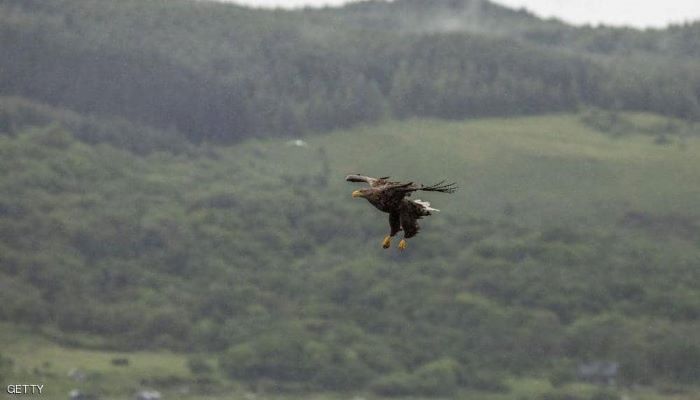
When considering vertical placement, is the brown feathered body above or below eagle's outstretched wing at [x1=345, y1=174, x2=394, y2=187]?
below

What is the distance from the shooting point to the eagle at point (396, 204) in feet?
114

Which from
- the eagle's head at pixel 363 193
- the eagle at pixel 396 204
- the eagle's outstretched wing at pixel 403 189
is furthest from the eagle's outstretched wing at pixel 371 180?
the eagle's outstretched wing at pixel 403 189

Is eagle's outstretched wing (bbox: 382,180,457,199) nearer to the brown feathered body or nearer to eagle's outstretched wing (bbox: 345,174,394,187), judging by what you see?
the brown feathered body

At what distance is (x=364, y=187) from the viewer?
3584 cm

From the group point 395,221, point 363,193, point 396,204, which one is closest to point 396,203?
point 396,204

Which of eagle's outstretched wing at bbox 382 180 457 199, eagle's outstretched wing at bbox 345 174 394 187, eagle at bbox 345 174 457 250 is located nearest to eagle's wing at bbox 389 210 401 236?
eagle at bbox 345 174 457 250

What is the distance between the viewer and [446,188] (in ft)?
114

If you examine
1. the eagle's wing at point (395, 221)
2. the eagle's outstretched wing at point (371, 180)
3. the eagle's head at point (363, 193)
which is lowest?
the eagle's wing at point (395, 221)

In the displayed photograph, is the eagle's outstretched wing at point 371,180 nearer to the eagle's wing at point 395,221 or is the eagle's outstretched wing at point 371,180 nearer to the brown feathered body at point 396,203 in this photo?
the brown feathered body at point 396,203

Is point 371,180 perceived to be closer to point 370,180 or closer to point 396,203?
point 370,180

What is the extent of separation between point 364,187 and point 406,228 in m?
1.31

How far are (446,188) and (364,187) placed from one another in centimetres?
185

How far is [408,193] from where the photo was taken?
34.7 metres

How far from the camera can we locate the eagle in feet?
114
